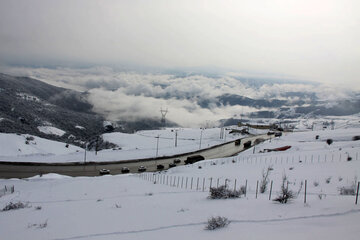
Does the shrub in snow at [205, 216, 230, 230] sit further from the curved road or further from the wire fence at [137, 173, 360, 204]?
the curved road

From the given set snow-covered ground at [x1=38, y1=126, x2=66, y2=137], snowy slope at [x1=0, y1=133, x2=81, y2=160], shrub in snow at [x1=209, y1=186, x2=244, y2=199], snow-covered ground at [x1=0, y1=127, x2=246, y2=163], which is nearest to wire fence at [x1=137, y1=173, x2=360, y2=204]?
shrub in snow at [x1=209, y1=186, x2=244, y2=199]

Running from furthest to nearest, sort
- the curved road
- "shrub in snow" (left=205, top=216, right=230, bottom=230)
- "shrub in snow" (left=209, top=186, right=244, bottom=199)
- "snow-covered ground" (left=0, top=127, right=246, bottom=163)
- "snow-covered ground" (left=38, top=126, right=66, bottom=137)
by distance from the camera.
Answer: "snow-covered ground" (left=38, top=126, right=66, bottom=137) → "snow-covered ground" (left=0, top=127, right=246, bottom=163) → the curved road → "shrub in snow" (left=209, top=186, right=244, bottom=199) → "shrub in snow" (left=205, top=216, right=230, bottom=230)

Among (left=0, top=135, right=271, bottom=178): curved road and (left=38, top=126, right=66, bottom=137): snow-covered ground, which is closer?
(left=0, top=135, right=271, bottom=178): curved road

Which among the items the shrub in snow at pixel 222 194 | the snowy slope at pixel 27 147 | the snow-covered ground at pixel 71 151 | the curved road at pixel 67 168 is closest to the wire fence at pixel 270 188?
the shrub in snow at pixel 222 194

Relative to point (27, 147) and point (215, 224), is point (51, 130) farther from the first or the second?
point (215, 224)

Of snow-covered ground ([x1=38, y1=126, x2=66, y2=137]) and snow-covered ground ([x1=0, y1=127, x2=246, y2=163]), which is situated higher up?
snow-covered ground ([x1=0, y1=127, x2=246, y2=163])

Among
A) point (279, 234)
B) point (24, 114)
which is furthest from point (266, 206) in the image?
point (24, 114)

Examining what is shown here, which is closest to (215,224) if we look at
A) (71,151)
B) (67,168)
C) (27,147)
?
(67,168)

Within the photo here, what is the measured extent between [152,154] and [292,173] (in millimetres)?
47700

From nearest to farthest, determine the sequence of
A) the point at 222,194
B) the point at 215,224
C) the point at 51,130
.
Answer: the point at 215,224, the point at 222,194, the point at 51,130

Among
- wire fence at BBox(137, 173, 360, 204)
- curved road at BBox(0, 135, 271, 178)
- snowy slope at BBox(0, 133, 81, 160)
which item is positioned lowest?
snowy slope at BBox(0, 133, 81, 160)

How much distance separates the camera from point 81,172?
4522cm

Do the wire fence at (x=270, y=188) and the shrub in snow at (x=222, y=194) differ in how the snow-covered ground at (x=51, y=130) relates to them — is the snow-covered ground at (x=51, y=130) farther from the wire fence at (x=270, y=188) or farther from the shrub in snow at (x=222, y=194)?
the shrub in snow at (x=222, y=194)

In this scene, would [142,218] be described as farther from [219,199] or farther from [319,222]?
[319,222]
